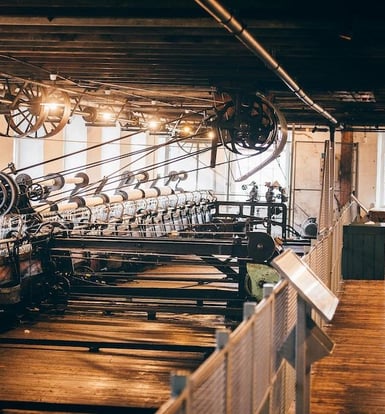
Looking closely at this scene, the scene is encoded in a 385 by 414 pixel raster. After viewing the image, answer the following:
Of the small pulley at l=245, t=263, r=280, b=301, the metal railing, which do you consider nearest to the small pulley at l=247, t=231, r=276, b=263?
the small pulley at l=245, t=263, r=280, b=301

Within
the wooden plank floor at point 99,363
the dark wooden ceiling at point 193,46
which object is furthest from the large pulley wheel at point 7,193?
the wooden plank floor at point 99,363

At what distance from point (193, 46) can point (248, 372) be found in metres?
3.68

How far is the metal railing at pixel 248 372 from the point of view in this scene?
1.94 m

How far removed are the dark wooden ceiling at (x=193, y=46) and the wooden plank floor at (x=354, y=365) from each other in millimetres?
2104

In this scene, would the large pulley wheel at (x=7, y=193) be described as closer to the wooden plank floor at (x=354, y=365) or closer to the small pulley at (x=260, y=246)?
the small pulley at (x=260, y=246)

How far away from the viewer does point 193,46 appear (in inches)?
236

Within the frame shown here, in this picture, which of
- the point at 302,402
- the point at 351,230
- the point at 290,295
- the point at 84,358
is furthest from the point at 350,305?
the point at 302,402

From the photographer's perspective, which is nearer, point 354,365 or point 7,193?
point 354,365

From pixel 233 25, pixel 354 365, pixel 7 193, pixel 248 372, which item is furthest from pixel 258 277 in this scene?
pixel 248 372

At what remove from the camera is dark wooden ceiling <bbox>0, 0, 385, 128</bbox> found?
466 centimetres

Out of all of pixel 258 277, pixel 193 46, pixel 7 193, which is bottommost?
pixel 258 277

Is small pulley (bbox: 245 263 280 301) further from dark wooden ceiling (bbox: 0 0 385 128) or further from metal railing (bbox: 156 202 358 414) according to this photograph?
metal railing (bbox: 156 202 358 414)

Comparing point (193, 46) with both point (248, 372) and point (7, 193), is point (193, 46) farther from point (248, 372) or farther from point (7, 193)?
point (248, 372)

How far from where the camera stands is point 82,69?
7707mm
